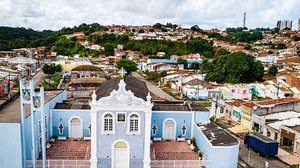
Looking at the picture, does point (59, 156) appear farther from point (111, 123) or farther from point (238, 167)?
point (238, 167)

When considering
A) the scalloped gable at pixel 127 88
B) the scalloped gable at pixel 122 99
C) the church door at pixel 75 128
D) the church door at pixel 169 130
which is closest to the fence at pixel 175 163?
the scalloped gable at pixel 122 99

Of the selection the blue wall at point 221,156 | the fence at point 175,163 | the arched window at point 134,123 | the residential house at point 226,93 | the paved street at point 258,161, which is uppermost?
the arched window at point 134,123

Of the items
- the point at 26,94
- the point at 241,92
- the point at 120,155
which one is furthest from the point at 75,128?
the point at 241,92

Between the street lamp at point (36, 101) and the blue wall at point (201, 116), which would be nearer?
the street lamp at point (36, 101)

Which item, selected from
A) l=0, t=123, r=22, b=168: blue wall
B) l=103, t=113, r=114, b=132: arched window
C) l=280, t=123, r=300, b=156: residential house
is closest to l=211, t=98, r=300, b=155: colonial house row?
l=280, t=123, r=300, b=156: residential house

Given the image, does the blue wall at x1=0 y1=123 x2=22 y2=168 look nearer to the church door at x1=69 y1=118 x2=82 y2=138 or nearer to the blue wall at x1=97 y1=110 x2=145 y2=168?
the blue wall at x1=97 y1=110 x2=145 y2=168

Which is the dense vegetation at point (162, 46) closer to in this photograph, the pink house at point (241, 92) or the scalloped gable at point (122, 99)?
the pink house at point (241, 92)

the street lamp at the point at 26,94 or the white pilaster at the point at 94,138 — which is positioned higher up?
the street lamp at the point at 26,94
